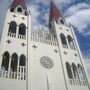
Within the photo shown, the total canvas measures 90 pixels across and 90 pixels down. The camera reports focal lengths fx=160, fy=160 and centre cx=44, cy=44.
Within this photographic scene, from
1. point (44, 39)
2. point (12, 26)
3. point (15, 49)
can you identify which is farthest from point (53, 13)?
point (15, 49)

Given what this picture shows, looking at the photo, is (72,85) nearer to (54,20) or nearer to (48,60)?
(48,60)

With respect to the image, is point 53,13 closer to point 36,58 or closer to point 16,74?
point 36,58

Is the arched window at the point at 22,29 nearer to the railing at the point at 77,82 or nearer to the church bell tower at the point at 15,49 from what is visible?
the church bell tower at the point at 15,49

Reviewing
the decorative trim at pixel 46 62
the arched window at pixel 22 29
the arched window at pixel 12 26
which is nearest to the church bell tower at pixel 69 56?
the decorative trim at pixel 46 62

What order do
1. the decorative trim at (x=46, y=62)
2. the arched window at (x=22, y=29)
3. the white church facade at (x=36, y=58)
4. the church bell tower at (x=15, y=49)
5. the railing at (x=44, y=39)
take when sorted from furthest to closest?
the arched window at (x=22, y=29) → the railing at (x=44, y=39) → the decorative trim at (x=46, y=62) → the white church facade at (x=36, y=58) → the church bell tower at (x=15, y=49)

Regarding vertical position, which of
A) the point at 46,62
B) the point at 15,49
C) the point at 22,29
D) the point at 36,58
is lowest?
the point at 46,62

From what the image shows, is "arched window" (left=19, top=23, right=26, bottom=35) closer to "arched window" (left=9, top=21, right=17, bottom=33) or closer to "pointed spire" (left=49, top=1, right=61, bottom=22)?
"arched window" (left=9, top=21, right=17, bottom=33)

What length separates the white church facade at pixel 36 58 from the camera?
412 inches

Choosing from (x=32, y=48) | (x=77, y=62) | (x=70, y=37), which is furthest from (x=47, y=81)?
(x=70, y=37)

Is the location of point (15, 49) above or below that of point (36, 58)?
above

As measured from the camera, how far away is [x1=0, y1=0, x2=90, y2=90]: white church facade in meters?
10.5

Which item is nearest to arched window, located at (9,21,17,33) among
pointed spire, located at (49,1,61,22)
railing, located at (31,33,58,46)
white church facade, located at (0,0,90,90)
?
white church facade, located at (0,0,90,90)

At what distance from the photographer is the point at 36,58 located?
11859 mm

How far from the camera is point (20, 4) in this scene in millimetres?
16453
